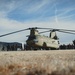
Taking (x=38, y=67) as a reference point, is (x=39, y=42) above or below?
above

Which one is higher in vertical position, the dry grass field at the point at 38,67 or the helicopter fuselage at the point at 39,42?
the helicopter fuselage at the point at 39,42

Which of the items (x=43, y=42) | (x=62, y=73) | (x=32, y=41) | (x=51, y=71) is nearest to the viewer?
(x=62, y=73)

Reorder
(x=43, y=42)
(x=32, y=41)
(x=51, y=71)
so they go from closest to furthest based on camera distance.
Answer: (x=51, y=71) < (x=32, y=41) < (x=43, y=42)

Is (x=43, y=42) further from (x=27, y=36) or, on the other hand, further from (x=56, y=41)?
(x=56, y=41)

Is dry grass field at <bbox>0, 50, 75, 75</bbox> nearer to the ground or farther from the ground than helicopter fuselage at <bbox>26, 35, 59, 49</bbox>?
nearer to the ground

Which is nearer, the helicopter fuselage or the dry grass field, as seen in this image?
the dry grass field

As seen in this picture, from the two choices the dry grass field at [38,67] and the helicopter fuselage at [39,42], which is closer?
the dry grass field at [38,67]

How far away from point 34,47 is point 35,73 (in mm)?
40064

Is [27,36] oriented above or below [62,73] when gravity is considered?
above

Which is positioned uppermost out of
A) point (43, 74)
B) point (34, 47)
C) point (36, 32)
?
point (36, 32)

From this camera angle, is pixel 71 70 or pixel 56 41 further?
pixel 56 41

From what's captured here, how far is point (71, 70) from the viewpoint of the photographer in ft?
11.9

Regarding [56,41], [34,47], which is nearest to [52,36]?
[56,41]

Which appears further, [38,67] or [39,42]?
[39,42]
